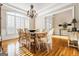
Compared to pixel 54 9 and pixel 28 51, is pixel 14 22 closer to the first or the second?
pixel 28 51

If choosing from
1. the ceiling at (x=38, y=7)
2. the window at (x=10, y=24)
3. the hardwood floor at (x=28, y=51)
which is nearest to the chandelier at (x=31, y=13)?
the ceiling at (x=38, y=7)

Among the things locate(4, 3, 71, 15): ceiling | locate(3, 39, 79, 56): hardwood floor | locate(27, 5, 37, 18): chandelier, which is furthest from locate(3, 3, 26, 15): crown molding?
locate(3, 39, 79, 56): hardwood floor

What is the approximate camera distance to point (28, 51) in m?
2.58

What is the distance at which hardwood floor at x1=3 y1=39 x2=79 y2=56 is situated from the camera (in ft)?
8.25

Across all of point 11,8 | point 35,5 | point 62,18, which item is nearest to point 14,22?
point 11,8

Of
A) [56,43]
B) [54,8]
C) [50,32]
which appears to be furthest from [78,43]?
[54,8]

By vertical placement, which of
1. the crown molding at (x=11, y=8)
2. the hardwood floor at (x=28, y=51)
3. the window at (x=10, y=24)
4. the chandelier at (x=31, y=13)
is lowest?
the hardwood floor at (x=28, y=51)

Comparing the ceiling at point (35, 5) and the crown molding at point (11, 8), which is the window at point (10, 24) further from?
the ceiling at point (35, 5)

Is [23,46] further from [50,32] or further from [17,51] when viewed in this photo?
[50,32]

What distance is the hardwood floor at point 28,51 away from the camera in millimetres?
2514

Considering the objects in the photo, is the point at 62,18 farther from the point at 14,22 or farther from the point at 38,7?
the point at 14,22

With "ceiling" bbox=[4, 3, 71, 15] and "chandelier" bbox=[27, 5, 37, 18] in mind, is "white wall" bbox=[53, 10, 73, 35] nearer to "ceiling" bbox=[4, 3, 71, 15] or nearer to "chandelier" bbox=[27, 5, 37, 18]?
"ceiling" bbox=[4, 3, 71, 15]

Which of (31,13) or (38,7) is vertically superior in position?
(38,7)

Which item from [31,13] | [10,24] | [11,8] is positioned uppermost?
[11,8]
